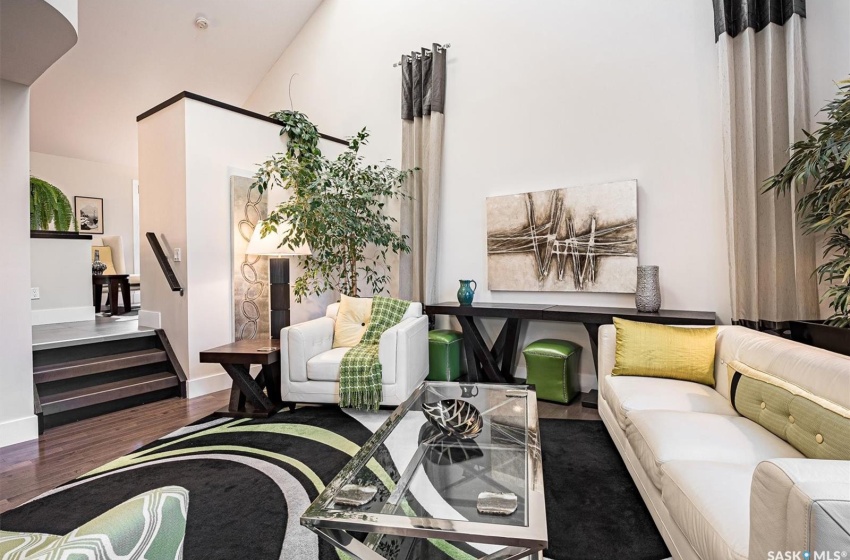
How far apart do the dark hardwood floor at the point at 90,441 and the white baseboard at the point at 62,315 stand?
96.2 inches

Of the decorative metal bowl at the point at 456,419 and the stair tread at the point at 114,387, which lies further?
the stair tread at the point at 114,387

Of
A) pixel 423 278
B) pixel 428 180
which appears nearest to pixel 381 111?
pixel 428 180

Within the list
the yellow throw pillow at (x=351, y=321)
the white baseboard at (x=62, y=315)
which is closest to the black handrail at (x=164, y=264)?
the yellow throw pillow at (x=351, y=321)

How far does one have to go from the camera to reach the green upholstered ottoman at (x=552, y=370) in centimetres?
338

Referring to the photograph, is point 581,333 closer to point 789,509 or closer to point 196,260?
point 789,509

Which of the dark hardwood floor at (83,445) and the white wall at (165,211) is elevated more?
the white wall at (165,211)

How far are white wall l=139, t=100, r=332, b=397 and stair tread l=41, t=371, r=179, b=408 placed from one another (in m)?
0.18

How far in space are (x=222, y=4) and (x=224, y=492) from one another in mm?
5190

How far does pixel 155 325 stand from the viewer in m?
4.13

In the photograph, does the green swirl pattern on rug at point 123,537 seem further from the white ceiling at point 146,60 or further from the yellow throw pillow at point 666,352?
the white ceiling at point 146,60

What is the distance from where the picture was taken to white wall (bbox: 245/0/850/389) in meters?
3.24

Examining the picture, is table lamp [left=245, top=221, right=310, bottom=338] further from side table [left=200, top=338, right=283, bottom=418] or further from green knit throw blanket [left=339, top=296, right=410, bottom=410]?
green knit throw blanket [left=339, top=296, right=410, bottom=410]

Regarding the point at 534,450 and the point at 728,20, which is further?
the point at 728,20

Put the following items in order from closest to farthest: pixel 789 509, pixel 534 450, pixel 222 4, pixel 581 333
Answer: pixel 789 509 → pixel 534 450 → pixel 581 333 → pixel 222 4
